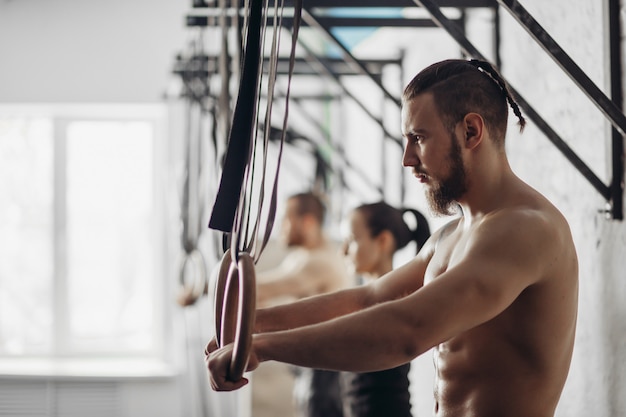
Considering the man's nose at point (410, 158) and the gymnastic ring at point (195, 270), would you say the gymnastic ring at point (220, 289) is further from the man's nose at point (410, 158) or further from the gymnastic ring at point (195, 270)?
the gymnastic ring at point (195, 270)

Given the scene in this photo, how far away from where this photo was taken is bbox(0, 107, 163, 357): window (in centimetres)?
475

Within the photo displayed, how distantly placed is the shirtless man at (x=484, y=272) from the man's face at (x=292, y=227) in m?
1.82

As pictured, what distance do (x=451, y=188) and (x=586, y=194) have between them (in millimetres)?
390

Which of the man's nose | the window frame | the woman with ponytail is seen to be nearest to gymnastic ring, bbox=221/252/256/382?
the man's nose

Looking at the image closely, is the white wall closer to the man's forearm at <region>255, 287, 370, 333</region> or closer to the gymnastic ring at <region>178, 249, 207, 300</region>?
the gymnastic ring at <region>178, 249, 207, 300</region>

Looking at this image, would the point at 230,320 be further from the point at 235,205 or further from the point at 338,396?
the point at 338,396

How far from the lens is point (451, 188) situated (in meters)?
1.08

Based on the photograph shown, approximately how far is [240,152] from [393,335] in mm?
249

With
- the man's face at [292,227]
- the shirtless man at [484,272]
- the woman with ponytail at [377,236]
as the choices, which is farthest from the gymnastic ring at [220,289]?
the man's face at [292,227]

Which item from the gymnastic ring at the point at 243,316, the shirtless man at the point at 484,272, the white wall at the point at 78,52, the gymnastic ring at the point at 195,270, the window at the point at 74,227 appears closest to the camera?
the gymnastic ring at the point at 243,316

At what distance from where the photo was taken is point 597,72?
4.20 feet

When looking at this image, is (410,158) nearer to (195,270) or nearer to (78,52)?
(195,270)

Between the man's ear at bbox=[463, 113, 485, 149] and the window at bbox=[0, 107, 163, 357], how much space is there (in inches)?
153

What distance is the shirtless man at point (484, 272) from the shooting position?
914 millimetres
